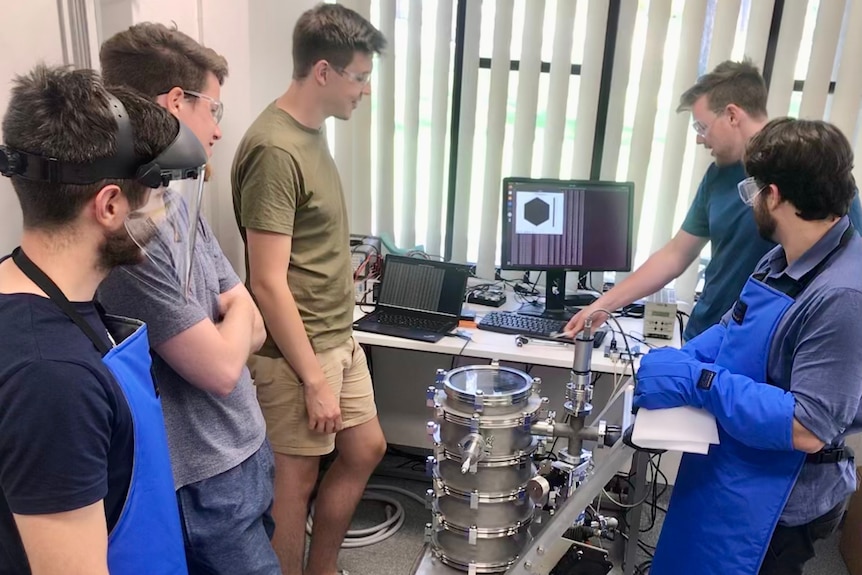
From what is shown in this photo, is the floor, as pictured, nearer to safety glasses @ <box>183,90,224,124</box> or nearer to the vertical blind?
the vertical blind

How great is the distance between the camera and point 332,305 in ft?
6.26

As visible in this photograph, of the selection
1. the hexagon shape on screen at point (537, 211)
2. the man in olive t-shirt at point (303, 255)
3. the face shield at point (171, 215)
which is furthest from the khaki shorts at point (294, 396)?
the hexagon shape on screen at point (537, 211)

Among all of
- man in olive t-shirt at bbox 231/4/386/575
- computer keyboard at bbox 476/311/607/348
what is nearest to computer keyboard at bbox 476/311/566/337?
computer keyboard at bbox 476/311/607/348

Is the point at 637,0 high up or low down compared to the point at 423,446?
up

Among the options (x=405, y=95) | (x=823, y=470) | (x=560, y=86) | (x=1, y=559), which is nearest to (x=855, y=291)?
(x=823, y=470)

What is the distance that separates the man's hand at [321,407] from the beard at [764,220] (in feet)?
3.96

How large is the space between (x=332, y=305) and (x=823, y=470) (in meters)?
1.31

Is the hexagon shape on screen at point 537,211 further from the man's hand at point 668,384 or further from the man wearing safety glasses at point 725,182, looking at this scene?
the man's hand at point 668,384

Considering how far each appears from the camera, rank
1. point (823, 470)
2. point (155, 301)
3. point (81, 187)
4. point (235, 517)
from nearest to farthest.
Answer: point (81, 187), point (155, 301), point (235, 517), point (823, 470)

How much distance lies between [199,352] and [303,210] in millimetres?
701

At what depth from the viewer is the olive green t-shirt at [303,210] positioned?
5.52ft

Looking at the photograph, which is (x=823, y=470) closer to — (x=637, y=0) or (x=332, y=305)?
(x=332, y=305)

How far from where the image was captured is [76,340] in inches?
32.0

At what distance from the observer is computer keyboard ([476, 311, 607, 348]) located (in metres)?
2.34
